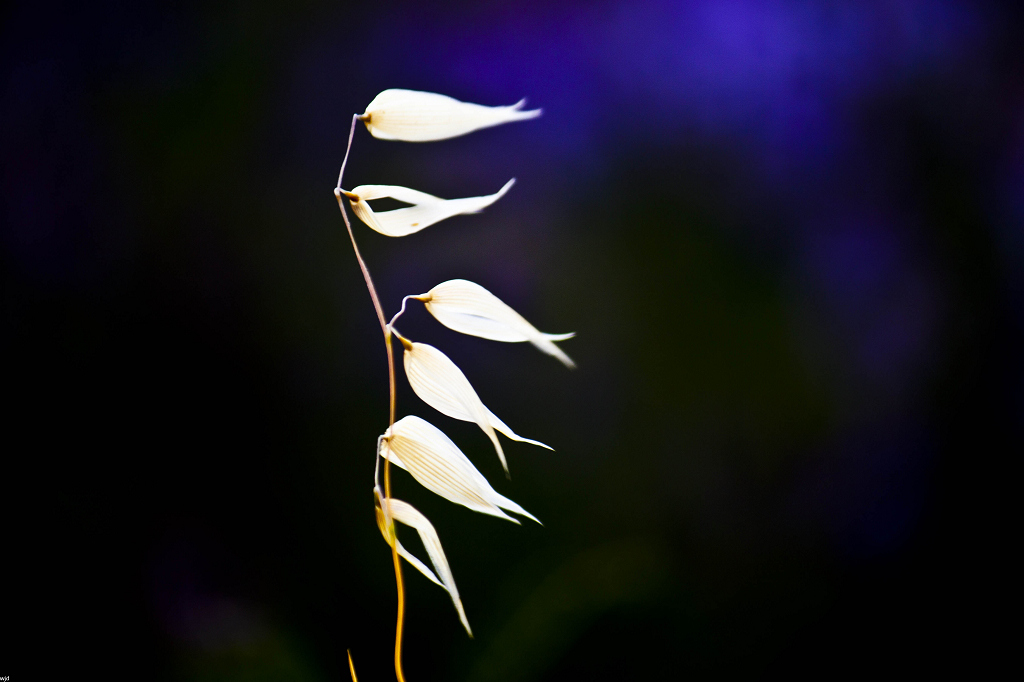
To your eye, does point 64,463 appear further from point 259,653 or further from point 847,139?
point 847,139

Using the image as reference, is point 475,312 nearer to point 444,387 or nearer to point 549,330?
point 444,387

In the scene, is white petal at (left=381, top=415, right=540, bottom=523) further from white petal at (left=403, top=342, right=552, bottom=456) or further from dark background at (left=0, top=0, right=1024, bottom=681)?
dark background at (left=0, top=0, right=1024, bottom=681)

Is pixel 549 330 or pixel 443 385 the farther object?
pixel 549 330

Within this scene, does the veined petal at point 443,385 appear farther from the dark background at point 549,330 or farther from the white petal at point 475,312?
the dark background at point 549,330

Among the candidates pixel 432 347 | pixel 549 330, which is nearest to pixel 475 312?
pixel 432 347

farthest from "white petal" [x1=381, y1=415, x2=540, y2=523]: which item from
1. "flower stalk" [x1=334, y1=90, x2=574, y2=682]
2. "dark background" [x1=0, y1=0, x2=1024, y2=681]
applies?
"dark background" [x1=0, y1=0, x2=1024, y2=681]

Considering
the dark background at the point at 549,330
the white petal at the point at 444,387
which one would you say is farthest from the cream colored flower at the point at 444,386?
the dark background at the point at 549,330

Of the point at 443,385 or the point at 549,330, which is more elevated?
the point at 443,385
